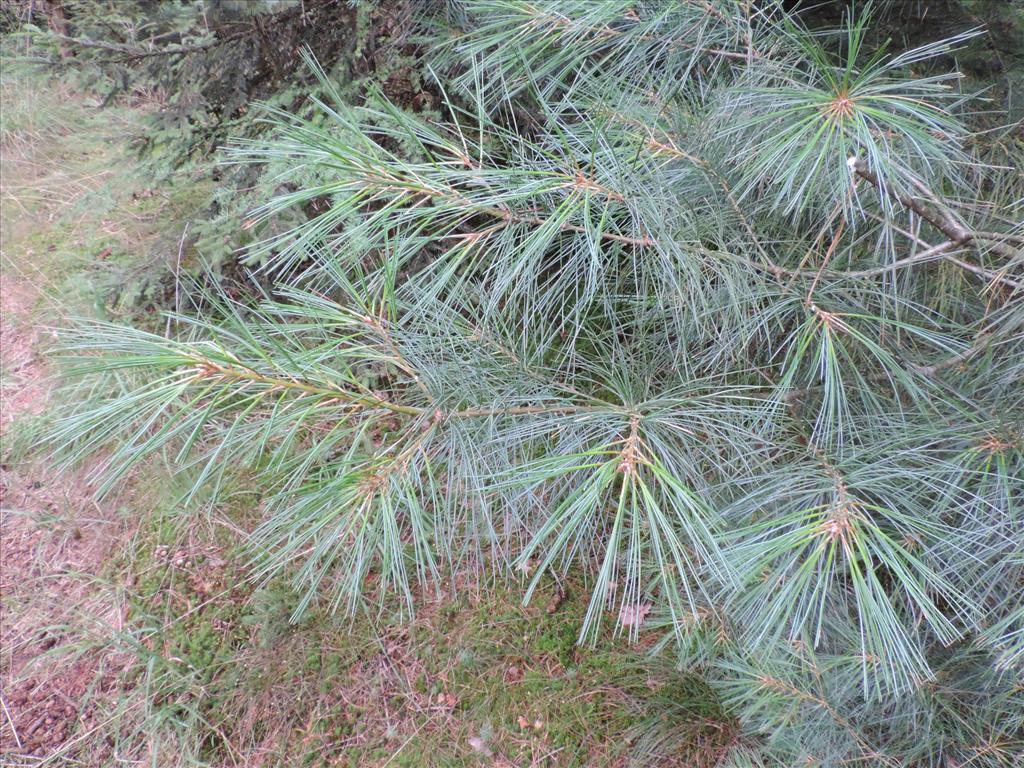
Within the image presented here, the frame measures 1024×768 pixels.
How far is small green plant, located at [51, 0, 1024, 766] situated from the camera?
89 cm

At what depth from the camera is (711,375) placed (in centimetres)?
118

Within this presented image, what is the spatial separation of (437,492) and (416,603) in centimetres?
121

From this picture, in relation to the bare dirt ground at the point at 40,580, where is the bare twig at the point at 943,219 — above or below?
above

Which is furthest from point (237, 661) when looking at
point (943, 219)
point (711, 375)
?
point (943, 219)

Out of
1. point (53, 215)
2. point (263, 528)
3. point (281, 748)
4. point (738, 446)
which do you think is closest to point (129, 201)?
point (53, 215)

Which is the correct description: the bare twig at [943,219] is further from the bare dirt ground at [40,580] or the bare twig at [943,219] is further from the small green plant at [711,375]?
the bare dirt ground at [40,580]

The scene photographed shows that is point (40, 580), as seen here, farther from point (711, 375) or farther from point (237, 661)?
point (711, 375)

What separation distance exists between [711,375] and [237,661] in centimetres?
170

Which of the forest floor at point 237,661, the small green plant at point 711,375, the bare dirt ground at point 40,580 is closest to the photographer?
the small green plant at point 711,375

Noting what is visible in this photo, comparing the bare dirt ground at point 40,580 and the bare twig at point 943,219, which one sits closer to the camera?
the bare twig at point 943,219

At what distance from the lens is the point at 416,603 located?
217 cm

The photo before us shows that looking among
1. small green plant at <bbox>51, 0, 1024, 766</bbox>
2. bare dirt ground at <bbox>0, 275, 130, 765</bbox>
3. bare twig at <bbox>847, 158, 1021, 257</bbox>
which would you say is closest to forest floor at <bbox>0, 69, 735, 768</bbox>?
bare dirt ground at <bbox>0, 275, 130, 765</bbox>

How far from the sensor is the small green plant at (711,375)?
0.89 meters

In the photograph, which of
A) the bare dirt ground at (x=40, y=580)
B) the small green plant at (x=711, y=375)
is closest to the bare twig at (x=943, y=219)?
the small green plant at (x=711, y=375)
